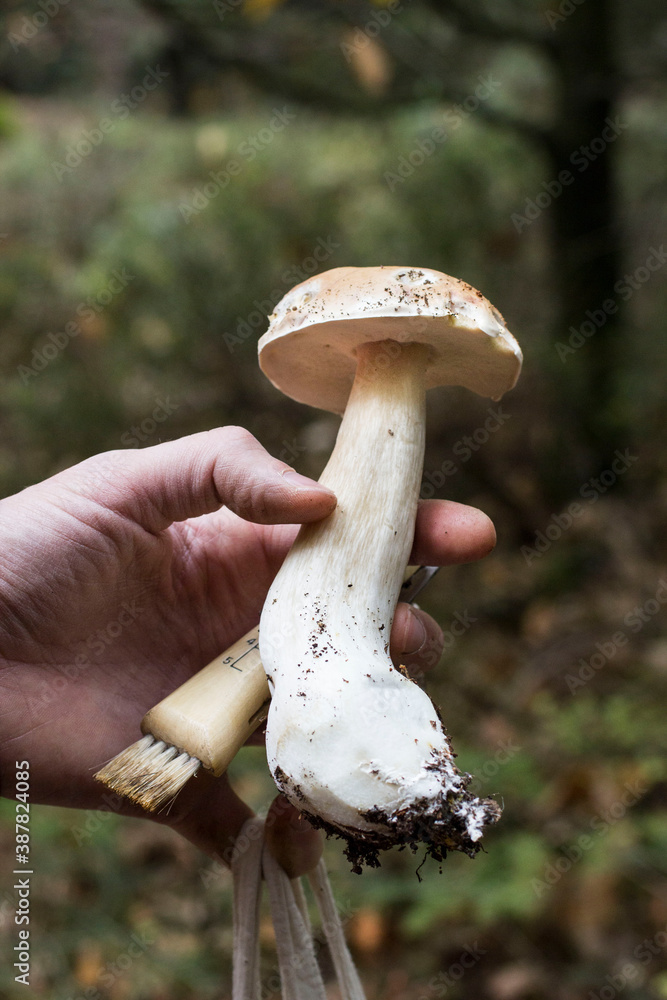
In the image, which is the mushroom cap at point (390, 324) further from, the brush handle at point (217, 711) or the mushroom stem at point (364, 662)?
the brush handle at point (217, 711)

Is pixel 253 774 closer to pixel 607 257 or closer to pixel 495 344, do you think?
pixel 495 344

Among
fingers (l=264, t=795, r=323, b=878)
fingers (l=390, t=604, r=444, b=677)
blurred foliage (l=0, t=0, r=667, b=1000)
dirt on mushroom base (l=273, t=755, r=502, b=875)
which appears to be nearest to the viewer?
dirt on mushroom base (l=273, t=755, r=502, b=875)

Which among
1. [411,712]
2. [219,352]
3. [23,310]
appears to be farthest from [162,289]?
[411,712]

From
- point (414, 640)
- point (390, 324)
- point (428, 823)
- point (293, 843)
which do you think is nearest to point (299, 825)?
point (293, 843)

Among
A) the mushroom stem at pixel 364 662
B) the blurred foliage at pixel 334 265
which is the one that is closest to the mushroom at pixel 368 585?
the mushroom stem at pixel 364 662

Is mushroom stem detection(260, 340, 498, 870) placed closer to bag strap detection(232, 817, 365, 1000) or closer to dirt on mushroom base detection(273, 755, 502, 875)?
dirt on mushroom base detection(273, 755, 502, 875)

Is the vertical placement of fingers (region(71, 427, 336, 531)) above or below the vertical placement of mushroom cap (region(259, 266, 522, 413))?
below

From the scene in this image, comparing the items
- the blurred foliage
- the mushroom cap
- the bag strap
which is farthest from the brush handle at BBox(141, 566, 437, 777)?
the blurred foliage
